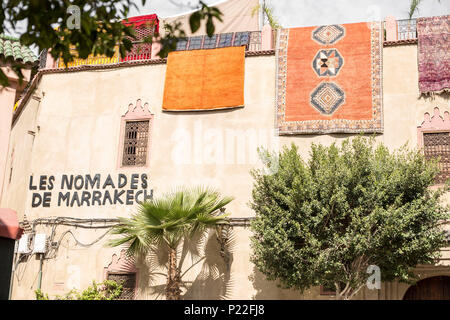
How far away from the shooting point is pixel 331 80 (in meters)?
15.8

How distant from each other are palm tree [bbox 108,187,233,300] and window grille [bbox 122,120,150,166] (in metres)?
2.17

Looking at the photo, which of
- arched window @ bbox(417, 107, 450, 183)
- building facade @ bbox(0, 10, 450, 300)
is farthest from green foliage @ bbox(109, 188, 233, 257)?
arched window @ bbox(417, 107, 450, 183)

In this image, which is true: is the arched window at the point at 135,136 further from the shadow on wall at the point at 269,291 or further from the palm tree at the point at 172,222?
the shadow on wall at the point at 269,291

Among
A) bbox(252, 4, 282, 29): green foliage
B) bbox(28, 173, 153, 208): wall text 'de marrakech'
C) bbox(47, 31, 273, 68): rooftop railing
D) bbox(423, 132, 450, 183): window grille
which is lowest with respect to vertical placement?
bbox(28, 173, 153, 208): wall text 'de marrakech'

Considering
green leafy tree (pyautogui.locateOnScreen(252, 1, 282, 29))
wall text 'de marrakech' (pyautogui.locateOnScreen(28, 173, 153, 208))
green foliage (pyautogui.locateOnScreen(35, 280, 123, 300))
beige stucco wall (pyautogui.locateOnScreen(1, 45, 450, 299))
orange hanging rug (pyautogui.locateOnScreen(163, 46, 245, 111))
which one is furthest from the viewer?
green leafy tree (pyautogui.locateOnScreen(252, 1, 282, 29))

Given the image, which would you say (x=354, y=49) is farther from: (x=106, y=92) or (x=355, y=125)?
(x=106, y=92)

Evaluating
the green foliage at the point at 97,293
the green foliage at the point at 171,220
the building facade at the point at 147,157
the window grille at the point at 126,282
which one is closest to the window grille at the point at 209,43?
the building facade at the point at 147,157

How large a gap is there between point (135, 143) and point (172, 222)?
3.73 metres

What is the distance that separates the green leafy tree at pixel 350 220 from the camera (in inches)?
495

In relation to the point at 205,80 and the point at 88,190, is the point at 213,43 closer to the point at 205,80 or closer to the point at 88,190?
the point at 205,80

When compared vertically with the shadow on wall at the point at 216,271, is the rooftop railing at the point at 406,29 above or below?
above

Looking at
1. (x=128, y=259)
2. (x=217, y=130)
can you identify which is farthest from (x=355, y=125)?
(x=128, y=259)

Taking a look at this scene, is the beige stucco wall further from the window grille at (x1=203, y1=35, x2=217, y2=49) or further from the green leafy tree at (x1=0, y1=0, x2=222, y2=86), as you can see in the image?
the green leafy tree at (x1=0, y1=0, x2=222, y2=86)

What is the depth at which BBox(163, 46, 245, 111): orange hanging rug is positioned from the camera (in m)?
16.5
